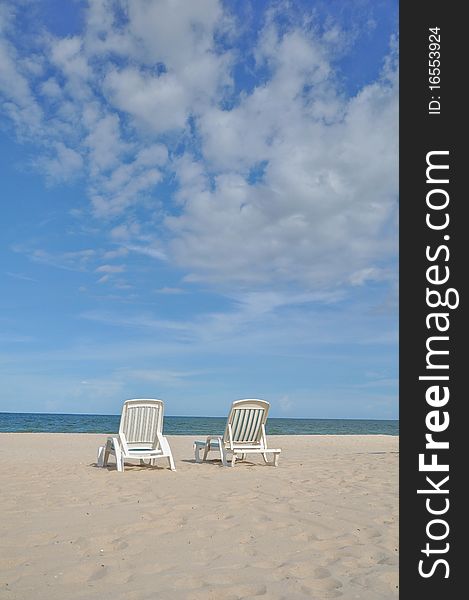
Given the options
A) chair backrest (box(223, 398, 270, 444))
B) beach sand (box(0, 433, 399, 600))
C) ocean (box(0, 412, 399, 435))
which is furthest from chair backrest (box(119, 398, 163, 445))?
ocean (box(0, 412, 399, 435))

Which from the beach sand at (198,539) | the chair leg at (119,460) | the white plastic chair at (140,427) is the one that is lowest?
the beach sand at (198,539)

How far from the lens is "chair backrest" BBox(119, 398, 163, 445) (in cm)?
819

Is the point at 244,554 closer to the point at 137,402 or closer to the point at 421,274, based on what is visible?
the point at 421,274

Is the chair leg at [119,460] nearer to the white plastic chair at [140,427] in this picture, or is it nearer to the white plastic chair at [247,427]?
the white plastic chair at [140,427]

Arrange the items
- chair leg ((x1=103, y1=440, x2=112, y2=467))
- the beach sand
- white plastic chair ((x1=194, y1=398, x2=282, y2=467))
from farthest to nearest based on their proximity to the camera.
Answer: white plastic chair ((x1=194, y1=398, x2=282, y2=467)) → chair leg ((x1=103, y1=440, x2=112, y2=467)) → the beach sand

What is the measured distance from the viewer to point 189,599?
2.54 meters

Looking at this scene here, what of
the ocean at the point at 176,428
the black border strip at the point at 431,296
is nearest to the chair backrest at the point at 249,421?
the black border strip at the point at 431,296

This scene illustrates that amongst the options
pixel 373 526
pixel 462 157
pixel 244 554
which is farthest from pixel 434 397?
pixel 373 526

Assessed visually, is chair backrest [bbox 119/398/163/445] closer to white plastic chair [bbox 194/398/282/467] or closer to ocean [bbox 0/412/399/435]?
white plastic chair [bbox 194/398/282/467]

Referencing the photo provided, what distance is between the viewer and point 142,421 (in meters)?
8.27

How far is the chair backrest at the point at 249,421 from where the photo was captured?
28.7 ft

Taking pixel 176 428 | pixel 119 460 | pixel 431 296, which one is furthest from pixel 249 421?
pixel 176 428

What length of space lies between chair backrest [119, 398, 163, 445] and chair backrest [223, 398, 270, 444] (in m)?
1.13

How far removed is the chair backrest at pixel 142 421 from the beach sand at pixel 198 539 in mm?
1883
